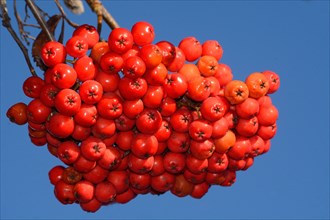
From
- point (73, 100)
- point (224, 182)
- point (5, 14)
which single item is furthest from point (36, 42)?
point (224, 182)

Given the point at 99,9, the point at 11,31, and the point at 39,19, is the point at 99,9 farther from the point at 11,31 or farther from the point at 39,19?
the point at 11,31

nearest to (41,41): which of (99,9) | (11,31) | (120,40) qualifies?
(11,31)

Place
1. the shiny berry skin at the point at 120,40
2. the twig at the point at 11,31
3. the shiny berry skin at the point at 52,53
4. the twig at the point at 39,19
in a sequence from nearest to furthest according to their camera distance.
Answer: the shiny berry skin at the point at 120,40 < the shiny berry skin at the point at 52,53 < the twig at the point at 39,19 < the twig at the point at 11,31

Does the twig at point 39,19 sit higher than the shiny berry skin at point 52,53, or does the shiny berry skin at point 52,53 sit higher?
the twig at point 39,19

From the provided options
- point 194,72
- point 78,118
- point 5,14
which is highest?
point 5,14

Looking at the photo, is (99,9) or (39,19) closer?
(99,9)

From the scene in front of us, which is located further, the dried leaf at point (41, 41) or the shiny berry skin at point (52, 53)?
the dried leaf at point (41, 41)

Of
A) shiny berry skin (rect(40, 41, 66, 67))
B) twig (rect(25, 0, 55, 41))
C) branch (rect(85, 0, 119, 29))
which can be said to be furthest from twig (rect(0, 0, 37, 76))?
branch (rect(85, 0, 119, 29))

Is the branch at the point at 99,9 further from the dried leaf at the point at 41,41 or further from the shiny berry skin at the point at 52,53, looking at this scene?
the dried leaf at the point at 41,41

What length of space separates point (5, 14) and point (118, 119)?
59.3 inches

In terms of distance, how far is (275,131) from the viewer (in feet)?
23.5

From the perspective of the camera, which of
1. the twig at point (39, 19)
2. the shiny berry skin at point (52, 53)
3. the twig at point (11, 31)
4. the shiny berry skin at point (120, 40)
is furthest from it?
the twig at point (11, 31)

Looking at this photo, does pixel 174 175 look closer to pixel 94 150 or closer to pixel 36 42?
pixel 94 150

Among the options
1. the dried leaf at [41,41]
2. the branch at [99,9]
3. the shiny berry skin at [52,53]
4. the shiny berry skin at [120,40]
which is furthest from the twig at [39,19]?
the shiny berry skin at [120,40]
